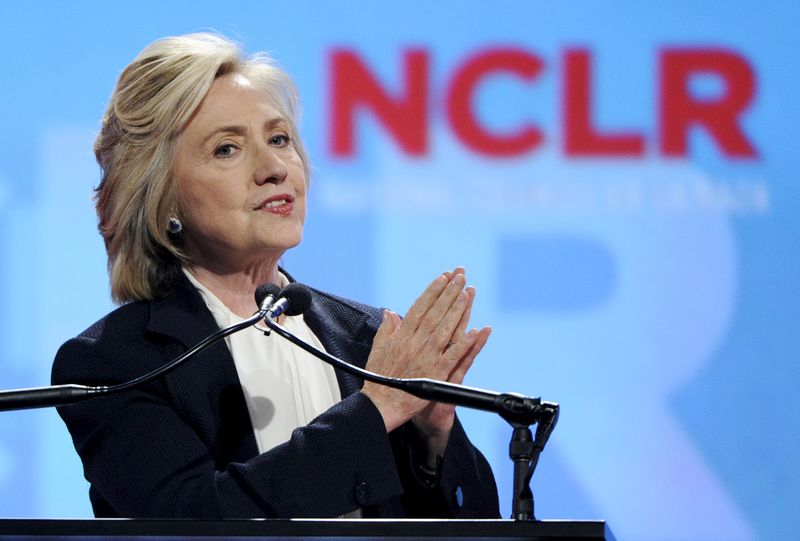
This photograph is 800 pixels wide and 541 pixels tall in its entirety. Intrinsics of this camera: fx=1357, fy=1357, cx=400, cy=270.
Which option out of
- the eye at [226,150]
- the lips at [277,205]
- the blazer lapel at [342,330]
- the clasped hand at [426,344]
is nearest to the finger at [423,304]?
the clasped hand at [426,344]

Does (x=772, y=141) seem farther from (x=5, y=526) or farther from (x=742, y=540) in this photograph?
(x=5, y=526)

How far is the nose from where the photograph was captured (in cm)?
248

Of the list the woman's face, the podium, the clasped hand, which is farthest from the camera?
the woman's face

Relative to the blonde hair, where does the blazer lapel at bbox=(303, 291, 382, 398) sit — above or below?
below

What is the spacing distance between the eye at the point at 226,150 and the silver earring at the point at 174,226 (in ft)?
0.49

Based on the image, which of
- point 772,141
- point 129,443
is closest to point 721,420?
point 772,141

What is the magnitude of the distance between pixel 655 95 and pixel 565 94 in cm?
23

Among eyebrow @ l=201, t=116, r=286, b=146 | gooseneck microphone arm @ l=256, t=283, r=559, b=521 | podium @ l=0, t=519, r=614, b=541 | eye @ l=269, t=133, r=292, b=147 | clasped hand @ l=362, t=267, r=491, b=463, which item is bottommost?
podium @ l=0, t=519, r=614, b=541

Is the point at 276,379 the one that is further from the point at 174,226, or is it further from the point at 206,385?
the point at 174,226

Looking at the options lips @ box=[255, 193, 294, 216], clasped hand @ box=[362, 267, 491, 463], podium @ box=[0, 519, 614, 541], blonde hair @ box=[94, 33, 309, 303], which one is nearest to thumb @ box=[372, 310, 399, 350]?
clasped hand @ box=[362, 267, 491, 463]

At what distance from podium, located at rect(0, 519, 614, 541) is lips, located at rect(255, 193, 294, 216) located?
959 mm

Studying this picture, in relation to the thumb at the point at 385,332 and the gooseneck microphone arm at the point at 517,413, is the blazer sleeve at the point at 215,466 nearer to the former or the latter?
the thumb at the point at 385,332

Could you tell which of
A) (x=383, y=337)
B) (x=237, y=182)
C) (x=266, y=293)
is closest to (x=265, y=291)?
(x=266, y=293)

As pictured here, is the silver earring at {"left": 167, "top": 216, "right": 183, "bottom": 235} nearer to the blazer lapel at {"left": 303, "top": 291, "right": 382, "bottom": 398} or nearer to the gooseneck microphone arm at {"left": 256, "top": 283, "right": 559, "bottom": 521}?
the blazer lapel at {"left": 303, "top": 291, "right": 382, "bottom": 398}
